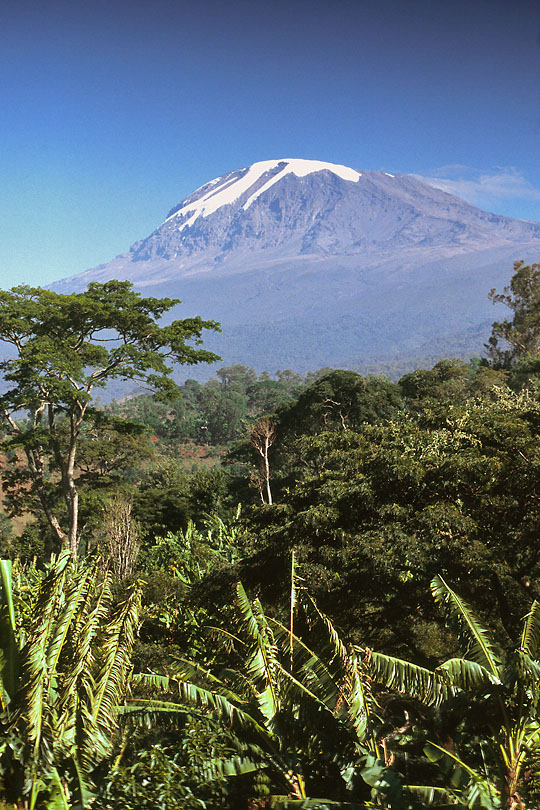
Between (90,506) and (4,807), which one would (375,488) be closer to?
(4,807)

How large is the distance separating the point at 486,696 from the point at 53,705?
11.5 ft

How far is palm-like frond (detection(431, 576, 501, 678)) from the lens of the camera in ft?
17.2

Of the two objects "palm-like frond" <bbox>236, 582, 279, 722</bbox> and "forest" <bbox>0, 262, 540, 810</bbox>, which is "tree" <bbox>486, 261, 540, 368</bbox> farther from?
"palm-like frond" <bbox>236, 582, 279, 722</bbox>

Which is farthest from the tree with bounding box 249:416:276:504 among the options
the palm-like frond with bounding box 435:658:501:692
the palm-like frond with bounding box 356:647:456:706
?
the palm-like frond with bounding box 435:658:501:692

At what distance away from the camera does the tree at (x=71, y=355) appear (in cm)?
1739

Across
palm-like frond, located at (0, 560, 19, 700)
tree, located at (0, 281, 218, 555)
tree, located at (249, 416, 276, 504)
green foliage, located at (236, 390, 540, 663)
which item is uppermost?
tree, located at (0, 281, 218, 555)

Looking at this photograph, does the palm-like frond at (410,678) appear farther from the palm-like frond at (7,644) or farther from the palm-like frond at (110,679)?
the palm-like frond at (7,644)

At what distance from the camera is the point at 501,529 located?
29.2 ft

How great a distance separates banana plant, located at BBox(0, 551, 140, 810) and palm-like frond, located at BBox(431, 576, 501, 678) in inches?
129

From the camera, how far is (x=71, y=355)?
1783cm

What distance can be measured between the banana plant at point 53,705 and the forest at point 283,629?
0.02 meters

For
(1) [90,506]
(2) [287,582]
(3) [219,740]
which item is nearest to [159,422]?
(1) [90,506]

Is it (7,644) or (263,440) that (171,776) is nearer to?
(7,644)

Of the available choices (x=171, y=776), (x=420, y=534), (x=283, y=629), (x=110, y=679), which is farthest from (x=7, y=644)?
(x=420, y=534)
